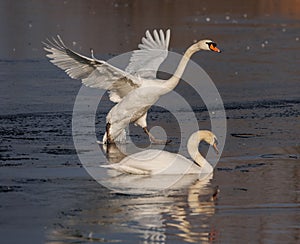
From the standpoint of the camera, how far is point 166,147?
448 inches

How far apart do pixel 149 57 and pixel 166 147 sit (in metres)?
2.23

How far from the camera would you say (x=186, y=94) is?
14836mm

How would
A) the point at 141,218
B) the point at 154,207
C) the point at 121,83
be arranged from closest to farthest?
the point at 141,218 < the point at 154,207 < the point at 121,83

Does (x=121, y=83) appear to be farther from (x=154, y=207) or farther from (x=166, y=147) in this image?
(x=154, y=207)

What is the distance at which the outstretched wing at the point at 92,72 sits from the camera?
11.5 m

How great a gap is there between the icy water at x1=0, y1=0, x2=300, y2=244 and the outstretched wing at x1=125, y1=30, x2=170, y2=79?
70cm

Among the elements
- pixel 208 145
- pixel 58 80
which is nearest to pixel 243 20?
pixel 58 80

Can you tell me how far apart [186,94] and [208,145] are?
141 inches

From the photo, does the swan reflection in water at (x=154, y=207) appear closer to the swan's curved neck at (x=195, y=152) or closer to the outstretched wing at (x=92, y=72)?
the swan's curved neck at (x=195, y=152)

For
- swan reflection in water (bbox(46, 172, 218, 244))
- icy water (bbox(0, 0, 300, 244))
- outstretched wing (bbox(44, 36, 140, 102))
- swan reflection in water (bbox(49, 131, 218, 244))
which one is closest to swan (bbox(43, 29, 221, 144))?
outstretched wing (bbox(44, 36, 140, 102))

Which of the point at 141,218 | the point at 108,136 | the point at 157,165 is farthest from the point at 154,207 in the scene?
the point at 108,136

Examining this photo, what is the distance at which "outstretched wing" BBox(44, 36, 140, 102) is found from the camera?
11.5 m

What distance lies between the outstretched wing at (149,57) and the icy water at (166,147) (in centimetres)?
70

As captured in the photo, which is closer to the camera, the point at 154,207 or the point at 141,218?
the point at 141,218
